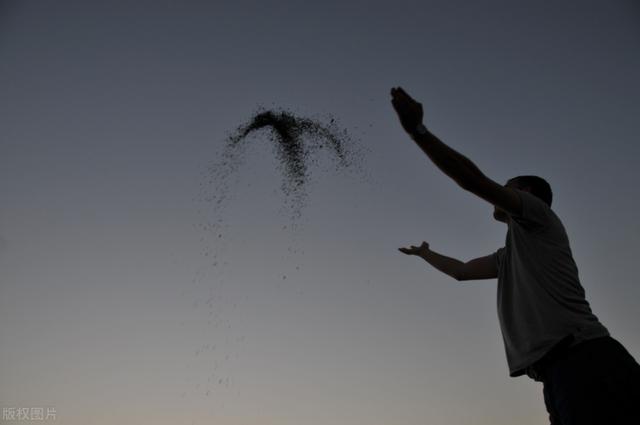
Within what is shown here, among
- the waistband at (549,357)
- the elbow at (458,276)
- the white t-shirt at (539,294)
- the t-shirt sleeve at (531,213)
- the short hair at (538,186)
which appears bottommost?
the waistband at (549,357)

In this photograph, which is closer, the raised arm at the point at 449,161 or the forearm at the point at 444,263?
the raised arm at the point at 449,161

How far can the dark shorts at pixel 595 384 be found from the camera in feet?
8.63

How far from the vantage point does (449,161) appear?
3018mm

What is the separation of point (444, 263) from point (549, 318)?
1847 millimetres

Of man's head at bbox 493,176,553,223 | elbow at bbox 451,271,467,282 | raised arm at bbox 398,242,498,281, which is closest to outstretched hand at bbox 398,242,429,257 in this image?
Result: raised arm at bbox 398,242,498,281

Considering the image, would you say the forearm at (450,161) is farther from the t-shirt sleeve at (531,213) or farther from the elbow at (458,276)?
the elbow at (458,276)

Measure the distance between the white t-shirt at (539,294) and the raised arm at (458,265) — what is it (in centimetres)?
89

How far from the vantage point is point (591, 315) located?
3.03 m

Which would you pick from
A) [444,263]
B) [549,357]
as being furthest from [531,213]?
[444,263]

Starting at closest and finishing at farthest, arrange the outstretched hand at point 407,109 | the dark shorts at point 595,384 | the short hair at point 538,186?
the dark shorts at point 595,384
the outstretched hand at point 407,109
the short hair at point 538,186

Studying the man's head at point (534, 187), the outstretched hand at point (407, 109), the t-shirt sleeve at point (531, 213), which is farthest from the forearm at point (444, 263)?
the outstretched hand at point (407, 109)

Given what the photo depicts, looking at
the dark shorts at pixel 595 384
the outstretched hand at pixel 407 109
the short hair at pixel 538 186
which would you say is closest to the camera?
the dark shorts at pixel 595 384

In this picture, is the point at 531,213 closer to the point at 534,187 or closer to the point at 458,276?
the point at 534,187

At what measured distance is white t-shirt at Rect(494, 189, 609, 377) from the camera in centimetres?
298
